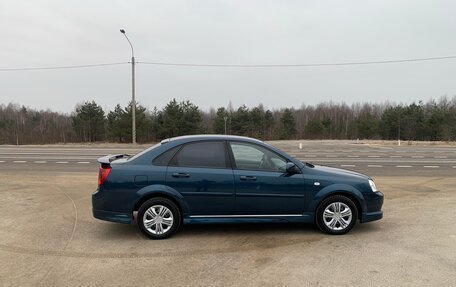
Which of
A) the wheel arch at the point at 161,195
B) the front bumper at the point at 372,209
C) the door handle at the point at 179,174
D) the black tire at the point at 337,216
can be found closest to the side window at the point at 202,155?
the door handle at the point at 179,174

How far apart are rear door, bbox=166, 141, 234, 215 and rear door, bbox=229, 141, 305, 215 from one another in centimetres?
16

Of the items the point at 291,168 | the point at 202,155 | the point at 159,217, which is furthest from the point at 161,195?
the point at 291,168

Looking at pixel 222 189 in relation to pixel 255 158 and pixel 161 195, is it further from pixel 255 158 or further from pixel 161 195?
pixel 161 195

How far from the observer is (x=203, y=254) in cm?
498

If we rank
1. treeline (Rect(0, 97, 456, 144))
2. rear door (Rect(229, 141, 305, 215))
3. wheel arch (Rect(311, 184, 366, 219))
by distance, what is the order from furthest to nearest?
1. treeline (Rect(0, 97, 456, 144))
2. wheel arch (Rect(311, 184, 366, 219))
3. rear door (Rect(229, 141, 305, 215))

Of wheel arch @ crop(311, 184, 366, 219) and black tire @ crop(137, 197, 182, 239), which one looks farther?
wheel arch @ crop(311, 184, 366, 219)

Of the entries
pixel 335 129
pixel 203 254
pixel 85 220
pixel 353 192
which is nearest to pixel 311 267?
pixel 203 254

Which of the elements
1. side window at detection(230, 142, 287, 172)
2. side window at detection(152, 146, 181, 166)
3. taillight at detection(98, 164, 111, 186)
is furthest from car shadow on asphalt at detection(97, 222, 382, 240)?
side window at detection(152, 146, 181, 166)

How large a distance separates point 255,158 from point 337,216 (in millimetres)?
1553

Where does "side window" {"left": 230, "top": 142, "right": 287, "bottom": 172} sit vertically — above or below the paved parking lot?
above

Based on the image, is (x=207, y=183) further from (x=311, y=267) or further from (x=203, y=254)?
(x=311, y=267)

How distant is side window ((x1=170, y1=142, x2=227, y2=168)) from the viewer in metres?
5.74

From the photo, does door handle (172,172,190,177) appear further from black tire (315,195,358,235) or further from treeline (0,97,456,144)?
treeline (0,97,456,144)

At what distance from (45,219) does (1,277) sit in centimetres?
276
